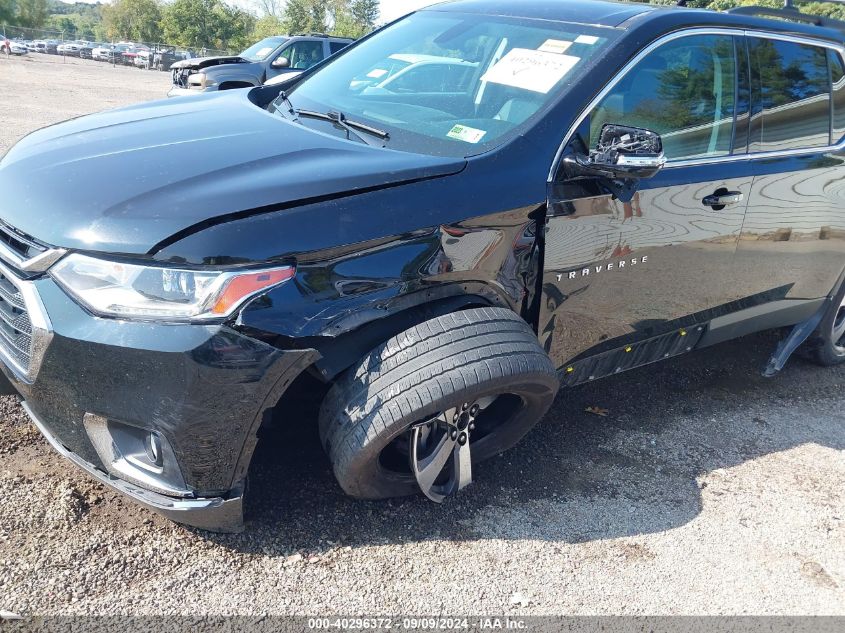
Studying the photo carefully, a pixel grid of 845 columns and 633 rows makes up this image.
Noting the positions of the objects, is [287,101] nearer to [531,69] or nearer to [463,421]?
[531,69]

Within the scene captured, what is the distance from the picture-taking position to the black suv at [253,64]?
14308 mm

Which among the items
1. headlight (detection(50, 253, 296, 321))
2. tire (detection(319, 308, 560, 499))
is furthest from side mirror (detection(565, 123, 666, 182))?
headlight (detection(50, 253, 296, 321))

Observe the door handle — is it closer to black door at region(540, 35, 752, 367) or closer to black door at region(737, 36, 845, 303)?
black door at region(540, 35, 752, 367)

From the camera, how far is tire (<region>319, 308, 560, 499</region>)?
7.52ft

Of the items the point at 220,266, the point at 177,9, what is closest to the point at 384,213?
the point at 220,266

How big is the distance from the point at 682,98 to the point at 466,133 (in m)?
1.00

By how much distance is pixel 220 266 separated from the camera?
2041 mm

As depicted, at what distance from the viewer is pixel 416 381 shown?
2.30 metres

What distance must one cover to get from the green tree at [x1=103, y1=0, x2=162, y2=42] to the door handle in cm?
8439

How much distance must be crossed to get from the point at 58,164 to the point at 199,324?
914 mm

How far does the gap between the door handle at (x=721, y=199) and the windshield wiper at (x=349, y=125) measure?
1.39 metres

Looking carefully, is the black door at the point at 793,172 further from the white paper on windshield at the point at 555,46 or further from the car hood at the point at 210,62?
the car hood at the point at 210,62

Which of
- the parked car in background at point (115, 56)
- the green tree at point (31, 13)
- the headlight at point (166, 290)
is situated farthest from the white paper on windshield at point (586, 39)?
the green tree at point (31, 13)

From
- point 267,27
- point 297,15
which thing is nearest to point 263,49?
point 297,15
